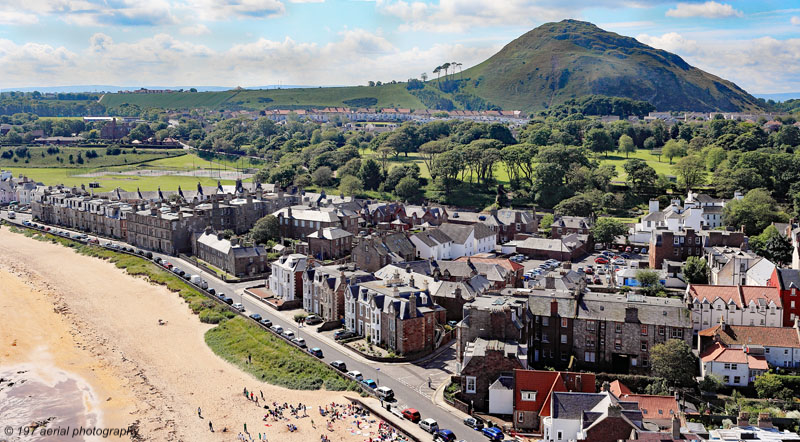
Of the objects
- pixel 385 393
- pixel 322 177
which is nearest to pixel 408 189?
pixel 322 177

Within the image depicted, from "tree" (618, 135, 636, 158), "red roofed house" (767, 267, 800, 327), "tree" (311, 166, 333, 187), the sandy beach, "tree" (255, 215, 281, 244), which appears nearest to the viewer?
the sandy beach

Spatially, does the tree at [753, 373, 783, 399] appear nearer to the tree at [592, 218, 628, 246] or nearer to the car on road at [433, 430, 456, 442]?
the car on road at [433, 430, 456, 442]

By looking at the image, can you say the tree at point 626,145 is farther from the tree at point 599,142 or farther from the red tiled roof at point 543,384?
the red tiled roof at point 543,384

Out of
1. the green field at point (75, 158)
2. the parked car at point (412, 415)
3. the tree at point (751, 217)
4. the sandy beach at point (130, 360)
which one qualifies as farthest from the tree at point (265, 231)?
the green field at point (75, 158)

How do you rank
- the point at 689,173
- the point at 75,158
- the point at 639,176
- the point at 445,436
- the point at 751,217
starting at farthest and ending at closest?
the point at 75,158
the point at 639,176
the point at 689,173
the point at 751,217
the point at 445,436

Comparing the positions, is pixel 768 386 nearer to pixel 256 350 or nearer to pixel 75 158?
pixel 256 350

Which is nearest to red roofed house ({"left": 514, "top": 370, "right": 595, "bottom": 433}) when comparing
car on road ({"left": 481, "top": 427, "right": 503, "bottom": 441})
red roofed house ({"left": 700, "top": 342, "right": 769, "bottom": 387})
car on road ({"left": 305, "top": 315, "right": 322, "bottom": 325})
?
car on road ({"left": 481, "top": 427, "right": 503, "bottom": 441})
